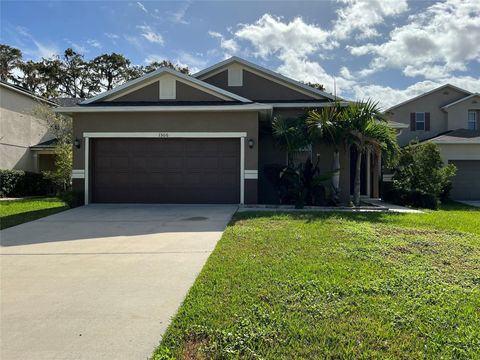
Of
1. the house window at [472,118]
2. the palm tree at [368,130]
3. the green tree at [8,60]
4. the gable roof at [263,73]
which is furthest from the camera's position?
the green tree at [8,60]

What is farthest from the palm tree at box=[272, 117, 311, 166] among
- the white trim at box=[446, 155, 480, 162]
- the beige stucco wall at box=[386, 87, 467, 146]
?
the beige stucco wall at box=[386, 87, 467, 146]

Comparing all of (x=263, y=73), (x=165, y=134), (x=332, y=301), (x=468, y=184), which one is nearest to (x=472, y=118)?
(x=468, y=184)

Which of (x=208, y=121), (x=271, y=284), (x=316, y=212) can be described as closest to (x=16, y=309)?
(x=271, y=284)

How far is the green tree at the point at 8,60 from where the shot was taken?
36969 mm

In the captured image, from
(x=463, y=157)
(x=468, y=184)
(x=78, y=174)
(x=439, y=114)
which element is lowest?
(x=468, y=184)

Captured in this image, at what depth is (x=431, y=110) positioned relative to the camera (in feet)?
75.4

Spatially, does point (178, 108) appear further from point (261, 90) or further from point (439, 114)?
point (439, 114)

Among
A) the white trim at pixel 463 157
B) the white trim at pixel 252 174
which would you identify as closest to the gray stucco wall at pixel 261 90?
the white trim at pixel 252 174

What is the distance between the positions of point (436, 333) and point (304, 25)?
55.0ft

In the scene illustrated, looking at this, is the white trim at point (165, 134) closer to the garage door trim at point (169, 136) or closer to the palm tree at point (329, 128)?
the garage door trim at point (169, 136)

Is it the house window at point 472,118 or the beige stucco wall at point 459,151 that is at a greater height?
the house window at point 472,118

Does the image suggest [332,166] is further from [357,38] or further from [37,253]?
[37,253]

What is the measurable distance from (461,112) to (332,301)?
23873 millimetres

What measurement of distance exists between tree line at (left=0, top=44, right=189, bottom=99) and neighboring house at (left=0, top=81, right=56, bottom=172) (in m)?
17.7
